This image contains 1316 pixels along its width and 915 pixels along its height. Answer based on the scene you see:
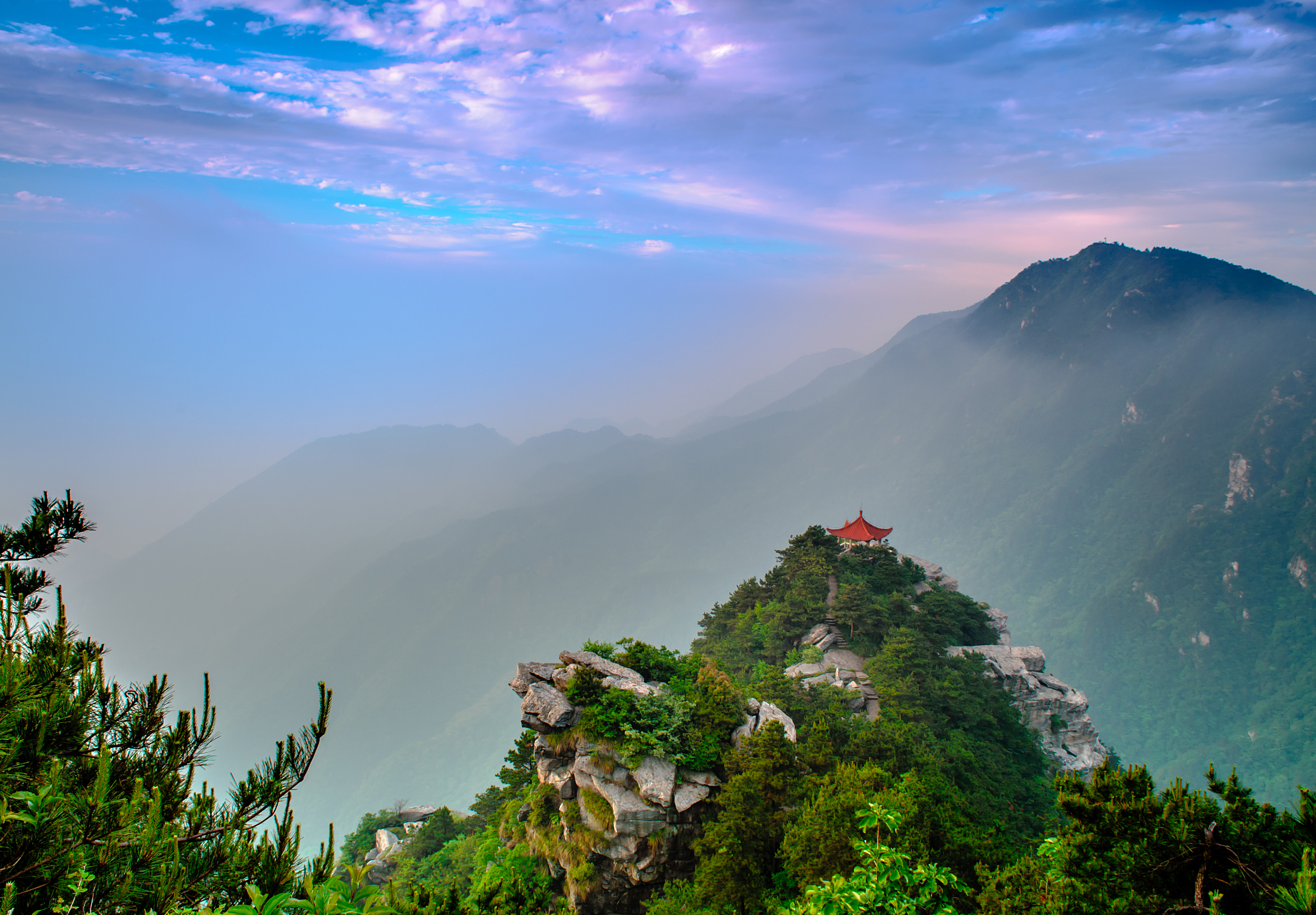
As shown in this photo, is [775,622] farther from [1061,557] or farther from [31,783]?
[1061,557]

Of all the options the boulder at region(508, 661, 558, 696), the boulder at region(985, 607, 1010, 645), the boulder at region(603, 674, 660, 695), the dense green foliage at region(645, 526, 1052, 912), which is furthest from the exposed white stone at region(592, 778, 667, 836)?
the boulder at region(985, 607, 1010, 645)

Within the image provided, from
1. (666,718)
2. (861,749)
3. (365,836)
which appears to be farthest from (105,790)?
(365,836)

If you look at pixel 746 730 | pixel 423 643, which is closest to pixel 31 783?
pixel 746 730

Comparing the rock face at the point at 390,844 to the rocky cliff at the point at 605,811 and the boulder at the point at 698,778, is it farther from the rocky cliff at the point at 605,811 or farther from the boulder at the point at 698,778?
the boulder at the point at 698,778

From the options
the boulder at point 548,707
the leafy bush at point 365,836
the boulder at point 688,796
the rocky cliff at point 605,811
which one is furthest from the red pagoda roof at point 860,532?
the leafy bush at point 365,836

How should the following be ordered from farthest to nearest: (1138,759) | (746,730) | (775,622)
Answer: (1138,759), (775,622), (746,730)

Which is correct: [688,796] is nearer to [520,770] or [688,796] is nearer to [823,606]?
[520,770]
